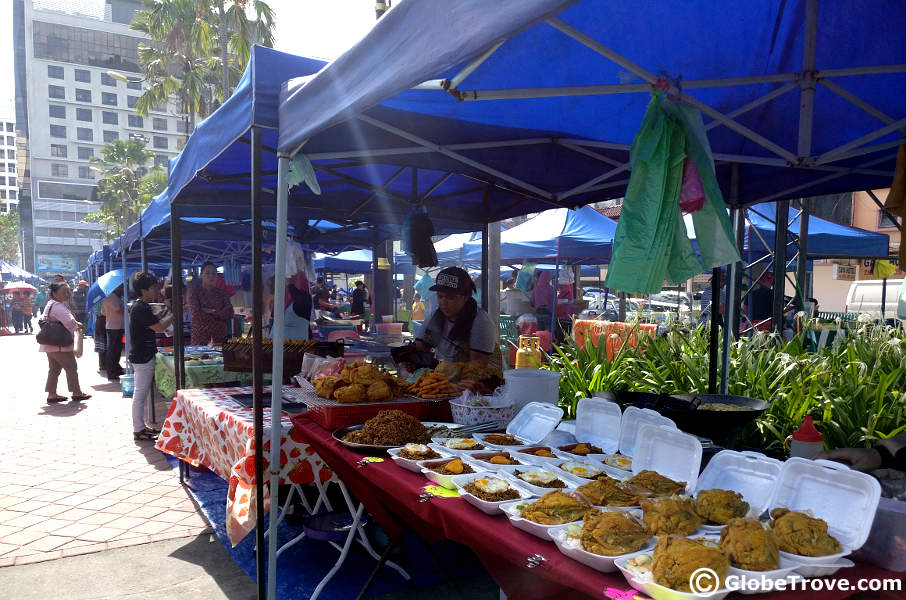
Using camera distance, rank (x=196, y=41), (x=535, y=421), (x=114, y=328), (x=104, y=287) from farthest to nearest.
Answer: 1. (x=196, y=41)
2. (x=104, y=287)
3. (x=114, y=328)
4. (x=535, y=421)

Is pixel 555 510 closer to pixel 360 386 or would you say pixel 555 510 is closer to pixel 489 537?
pixel 489 537

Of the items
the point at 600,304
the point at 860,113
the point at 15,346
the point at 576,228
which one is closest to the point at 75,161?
the point at 15,346

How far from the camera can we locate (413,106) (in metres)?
3.33

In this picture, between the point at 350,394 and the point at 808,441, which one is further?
the point at 350,394

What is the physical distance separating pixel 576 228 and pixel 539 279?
3.22m

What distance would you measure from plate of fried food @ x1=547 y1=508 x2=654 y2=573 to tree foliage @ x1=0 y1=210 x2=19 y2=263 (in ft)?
376

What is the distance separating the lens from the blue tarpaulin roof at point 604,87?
209cm

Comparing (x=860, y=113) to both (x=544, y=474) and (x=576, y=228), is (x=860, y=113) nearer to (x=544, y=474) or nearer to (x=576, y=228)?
(x=544, y=474)

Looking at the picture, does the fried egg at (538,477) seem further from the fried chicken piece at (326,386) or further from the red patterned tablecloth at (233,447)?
the red patterned tablecloth at (233,447)

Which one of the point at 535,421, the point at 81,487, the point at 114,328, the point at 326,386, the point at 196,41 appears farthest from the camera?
the point at 196,41

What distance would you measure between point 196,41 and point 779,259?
24247 millimetres

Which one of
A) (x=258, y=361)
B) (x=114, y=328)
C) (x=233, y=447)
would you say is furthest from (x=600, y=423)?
(x=114, y=328)

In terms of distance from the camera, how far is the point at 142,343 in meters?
6.66

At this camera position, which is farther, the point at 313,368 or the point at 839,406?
the point at 313,368
